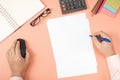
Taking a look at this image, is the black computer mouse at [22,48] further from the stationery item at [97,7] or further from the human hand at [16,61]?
the stationery item at [97,7]

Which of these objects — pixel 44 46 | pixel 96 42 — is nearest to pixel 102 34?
pixel 96 42

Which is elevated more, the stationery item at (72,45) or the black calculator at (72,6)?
the black calculator at (72,6)

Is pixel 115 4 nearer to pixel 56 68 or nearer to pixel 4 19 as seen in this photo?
pixel 56 68

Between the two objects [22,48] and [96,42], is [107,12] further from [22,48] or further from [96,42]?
[22,48]

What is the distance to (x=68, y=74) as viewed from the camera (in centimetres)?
109

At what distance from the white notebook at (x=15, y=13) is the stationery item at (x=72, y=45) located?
0.11m

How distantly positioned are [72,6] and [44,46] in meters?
0.25

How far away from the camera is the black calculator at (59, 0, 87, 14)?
1.16 meters

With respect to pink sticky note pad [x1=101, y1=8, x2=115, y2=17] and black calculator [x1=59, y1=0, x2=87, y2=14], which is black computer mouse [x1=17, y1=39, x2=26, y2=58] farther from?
pink sticky note pad [x1=101, y1=8, x2=115, y2=17]

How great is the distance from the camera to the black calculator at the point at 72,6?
3.82 feet

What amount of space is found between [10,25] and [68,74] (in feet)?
1.27

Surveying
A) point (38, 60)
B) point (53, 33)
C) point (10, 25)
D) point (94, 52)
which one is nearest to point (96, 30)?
point (94, 52)

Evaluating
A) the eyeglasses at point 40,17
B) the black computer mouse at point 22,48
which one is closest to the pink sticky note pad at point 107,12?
the eyeglasses at point 40,17

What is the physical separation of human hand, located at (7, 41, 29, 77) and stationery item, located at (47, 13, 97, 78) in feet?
0.51
